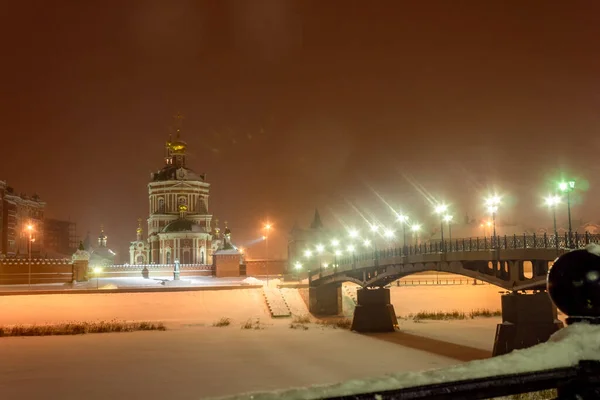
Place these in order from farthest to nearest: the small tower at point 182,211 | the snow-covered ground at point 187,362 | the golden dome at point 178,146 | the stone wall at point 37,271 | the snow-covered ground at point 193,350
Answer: the golden dome at point 178,146, the small tower at point 182,211, the stone wall at point 37,271, the snow-covered ground at point 193,350, the snow-covered ground at point 187,362

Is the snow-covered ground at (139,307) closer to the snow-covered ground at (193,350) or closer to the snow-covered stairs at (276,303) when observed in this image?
the snow-covered ground at (193,350)

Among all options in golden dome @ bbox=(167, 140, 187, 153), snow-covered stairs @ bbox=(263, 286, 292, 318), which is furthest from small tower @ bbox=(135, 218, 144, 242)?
snow-covered stairs @ bbox=(263, 286, 292, 318)

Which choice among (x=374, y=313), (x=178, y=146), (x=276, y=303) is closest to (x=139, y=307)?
(x=276, y=303)

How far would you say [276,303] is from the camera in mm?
48094

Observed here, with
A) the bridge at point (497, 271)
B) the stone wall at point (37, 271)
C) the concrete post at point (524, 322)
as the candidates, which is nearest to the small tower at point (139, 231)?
the stone wall at point (37, 271)

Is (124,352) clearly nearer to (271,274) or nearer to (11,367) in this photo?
(11,367)

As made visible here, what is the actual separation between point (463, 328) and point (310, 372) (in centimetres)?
1740

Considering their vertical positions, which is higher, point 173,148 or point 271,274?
point 173,148

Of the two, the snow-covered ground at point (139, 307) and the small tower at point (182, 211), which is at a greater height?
the small tower at point (182, 211)

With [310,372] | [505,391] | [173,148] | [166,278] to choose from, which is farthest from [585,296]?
[173,148]

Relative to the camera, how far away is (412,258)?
32031 mm

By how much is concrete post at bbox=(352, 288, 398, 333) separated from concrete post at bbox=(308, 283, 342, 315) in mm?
10805

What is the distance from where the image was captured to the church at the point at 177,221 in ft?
253

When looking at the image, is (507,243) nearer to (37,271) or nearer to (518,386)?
(518,386)
